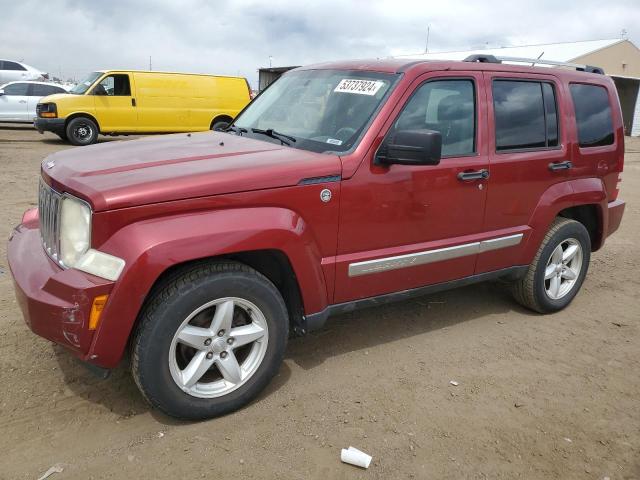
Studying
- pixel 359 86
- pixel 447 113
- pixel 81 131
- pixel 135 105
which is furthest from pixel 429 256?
pixel 81 131

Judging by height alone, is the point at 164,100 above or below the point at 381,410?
above

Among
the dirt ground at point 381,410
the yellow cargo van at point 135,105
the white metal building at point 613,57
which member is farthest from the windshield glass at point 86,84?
the white metal building at point 613,57

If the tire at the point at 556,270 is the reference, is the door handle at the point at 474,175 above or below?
above

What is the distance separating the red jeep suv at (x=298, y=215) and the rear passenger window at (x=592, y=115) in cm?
2

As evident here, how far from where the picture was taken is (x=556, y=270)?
14.6 ft

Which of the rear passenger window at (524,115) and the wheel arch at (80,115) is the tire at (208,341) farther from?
the wheel arch at (80,115)

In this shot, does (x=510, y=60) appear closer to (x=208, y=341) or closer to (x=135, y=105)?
Answer: (x=208, y=341)

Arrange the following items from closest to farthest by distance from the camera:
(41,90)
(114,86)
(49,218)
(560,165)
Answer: (49,218), (560,165), (114,86), (41,90)

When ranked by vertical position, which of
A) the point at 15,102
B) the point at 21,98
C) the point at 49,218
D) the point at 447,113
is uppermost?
the point at 447,113

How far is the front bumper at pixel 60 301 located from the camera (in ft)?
7.95

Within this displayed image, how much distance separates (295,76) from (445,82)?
118 cm

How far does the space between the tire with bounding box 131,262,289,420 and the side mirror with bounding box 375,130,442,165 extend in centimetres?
102

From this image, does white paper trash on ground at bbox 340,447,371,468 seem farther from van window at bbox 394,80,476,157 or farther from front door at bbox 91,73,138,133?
front door at bbox 91,73,138,133

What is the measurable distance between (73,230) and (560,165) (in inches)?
133
